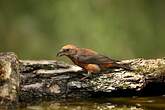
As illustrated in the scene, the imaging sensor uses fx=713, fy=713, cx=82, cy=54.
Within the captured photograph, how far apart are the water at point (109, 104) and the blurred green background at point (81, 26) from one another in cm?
616

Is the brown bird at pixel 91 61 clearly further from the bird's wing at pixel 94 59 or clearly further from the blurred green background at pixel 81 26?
the blurred green background at pixel 81 26

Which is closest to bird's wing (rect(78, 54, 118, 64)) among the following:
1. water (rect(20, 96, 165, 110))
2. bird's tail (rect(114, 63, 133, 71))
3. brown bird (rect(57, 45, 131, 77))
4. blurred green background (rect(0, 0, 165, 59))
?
brown bird (rect(57, 45, 131, 77))

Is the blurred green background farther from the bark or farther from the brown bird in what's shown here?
the bark

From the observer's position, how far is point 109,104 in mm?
9180

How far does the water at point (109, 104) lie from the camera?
8844mm

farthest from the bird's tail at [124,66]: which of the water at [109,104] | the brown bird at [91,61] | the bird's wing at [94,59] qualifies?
the water at [109,104]

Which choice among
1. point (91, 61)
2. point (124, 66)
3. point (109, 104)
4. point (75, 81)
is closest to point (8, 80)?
point (75, 81)

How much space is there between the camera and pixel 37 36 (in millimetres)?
16062

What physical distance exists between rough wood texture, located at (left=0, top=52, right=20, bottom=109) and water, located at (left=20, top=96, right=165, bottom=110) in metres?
0.22

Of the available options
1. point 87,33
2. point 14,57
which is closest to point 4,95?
point 14,57

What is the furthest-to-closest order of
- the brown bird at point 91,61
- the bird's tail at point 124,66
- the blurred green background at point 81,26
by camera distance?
the blurred green background at point 81,26 < the brown bird at point 91,61 < the bird's tail at point 124,66

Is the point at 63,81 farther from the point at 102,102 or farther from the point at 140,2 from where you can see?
the point at 140,2

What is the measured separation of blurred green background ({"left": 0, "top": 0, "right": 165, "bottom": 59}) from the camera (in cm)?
1584

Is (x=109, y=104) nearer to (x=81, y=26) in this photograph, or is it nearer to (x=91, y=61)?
(x=91, y=61)
